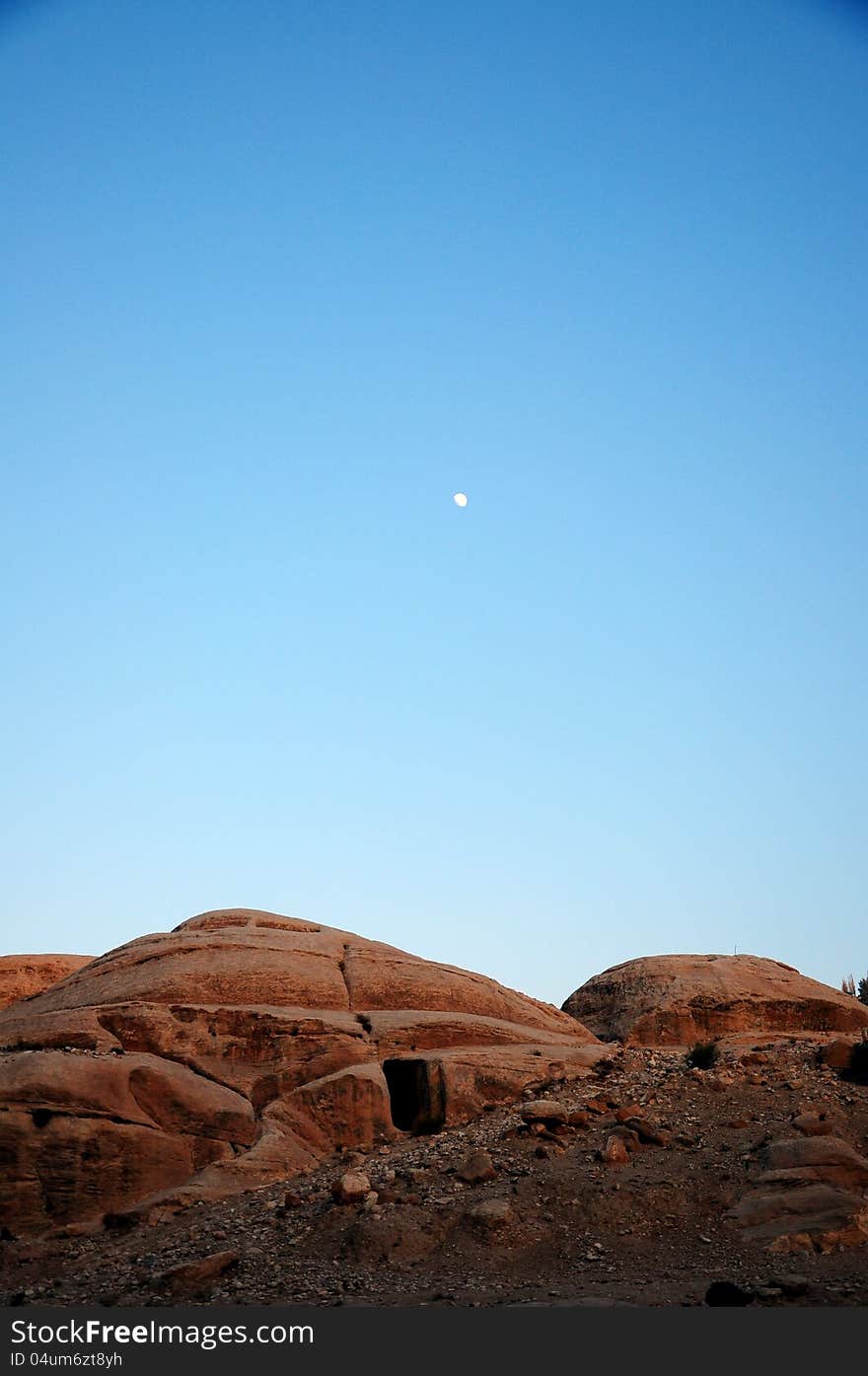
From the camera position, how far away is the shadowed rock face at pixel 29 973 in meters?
33.8

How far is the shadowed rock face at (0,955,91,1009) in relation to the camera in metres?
33.8

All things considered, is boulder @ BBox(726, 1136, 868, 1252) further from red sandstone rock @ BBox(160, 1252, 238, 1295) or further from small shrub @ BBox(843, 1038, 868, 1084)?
red sandstone rock @ BBox(160, 1252, 238, 1295)

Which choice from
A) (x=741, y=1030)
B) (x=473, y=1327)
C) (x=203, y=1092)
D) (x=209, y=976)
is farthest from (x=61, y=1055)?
(x=741, y=1030)

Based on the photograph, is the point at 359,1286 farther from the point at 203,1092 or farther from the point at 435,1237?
the point at 203,1092

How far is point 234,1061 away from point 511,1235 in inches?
315

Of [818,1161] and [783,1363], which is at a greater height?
[818,1161]

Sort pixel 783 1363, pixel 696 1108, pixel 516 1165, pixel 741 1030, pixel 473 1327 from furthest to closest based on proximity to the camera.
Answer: pixel 741 1030, pixel 696 1108, pixel 516 1165, pixel 473 1327, pixel 783 1363

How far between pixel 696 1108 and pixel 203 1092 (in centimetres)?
860

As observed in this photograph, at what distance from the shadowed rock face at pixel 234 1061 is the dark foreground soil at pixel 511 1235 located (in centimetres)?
88

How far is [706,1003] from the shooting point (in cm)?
2920

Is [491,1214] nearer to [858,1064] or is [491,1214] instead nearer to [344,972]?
[858,1064]

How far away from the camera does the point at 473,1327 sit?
12.6 metres

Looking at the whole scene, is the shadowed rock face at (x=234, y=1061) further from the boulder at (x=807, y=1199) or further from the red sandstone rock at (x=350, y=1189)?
the boulder at (x=807, y=1199)

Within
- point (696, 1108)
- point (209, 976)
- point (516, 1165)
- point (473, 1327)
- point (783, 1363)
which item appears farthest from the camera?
point (209, 976)
